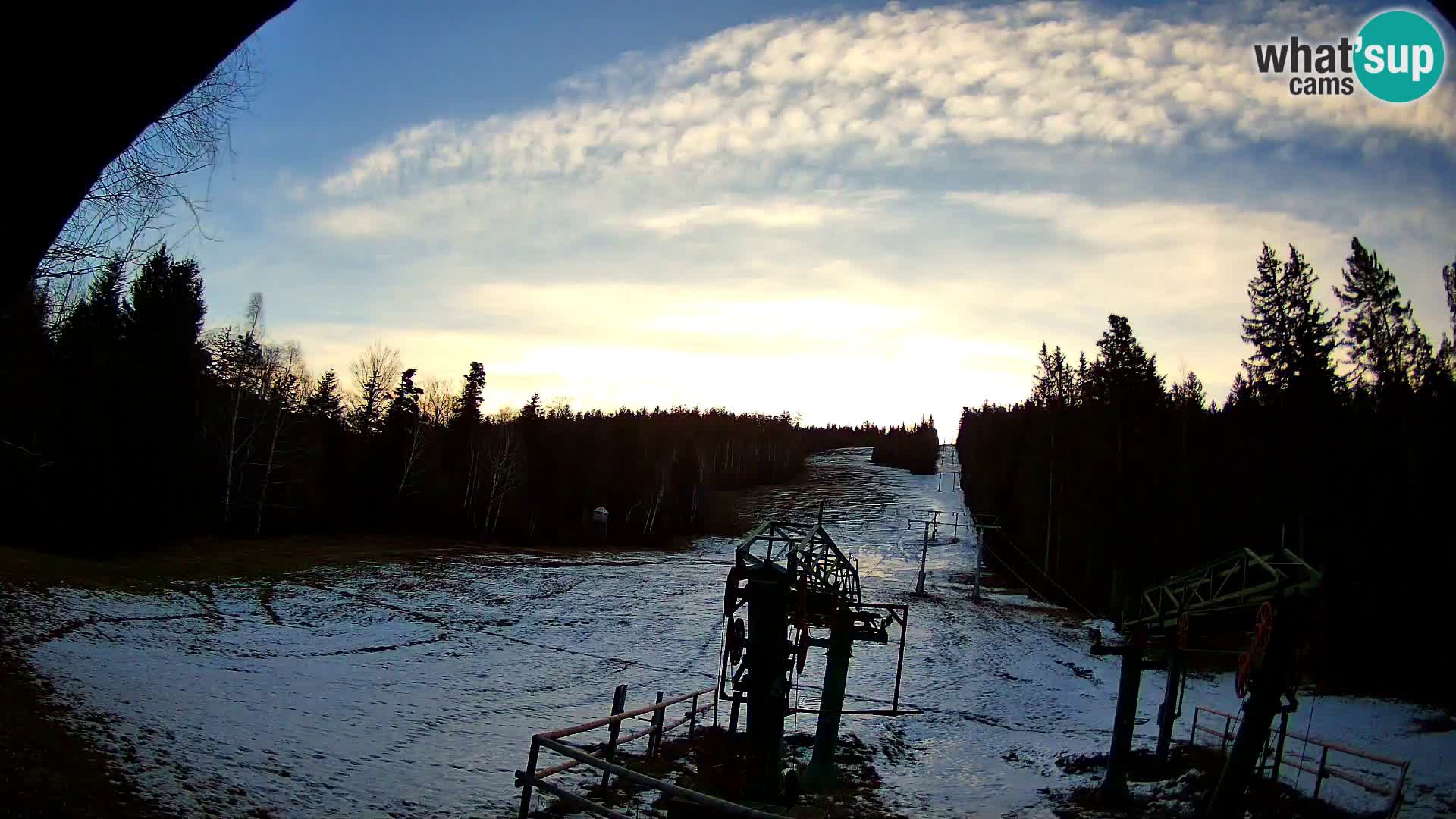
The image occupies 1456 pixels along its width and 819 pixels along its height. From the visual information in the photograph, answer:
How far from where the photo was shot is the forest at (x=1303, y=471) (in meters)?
28.6

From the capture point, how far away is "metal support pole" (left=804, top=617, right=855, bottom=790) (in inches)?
728

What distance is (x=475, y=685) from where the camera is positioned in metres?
25.5

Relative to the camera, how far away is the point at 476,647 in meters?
31.0

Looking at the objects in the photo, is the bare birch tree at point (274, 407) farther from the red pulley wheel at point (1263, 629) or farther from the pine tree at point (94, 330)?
the red pulley wheel at point (1263, 629)

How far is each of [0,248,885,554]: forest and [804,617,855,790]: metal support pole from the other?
1560 centimetres

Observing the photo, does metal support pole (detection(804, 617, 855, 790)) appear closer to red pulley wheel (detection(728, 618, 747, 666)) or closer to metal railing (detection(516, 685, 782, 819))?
red pulley wheel (detection(728, 618, 747, 666))

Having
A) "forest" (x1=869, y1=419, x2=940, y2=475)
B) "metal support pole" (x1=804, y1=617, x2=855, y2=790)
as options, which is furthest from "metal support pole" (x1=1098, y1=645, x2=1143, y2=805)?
"forest" (x1=869, y1=419, x2=940, y2=475)

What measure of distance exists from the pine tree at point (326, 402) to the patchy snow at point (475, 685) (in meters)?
28.9

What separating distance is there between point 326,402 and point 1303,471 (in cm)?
7410

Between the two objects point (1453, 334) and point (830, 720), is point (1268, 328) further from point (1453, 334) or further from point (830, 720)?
point (830, 720)

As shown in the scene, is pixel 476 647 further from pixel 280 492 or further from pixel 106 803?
pixel 280 492

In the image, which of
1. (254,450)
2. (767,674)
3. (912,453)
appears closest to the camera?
(767,674)

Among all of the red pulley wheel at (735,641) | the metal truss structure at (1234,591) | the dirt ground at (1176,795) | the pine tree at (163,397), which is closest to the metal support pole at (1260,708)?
the metal truss structure at (1234,591)

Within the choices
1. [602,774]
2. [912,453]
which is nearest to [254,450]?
[602,774]
